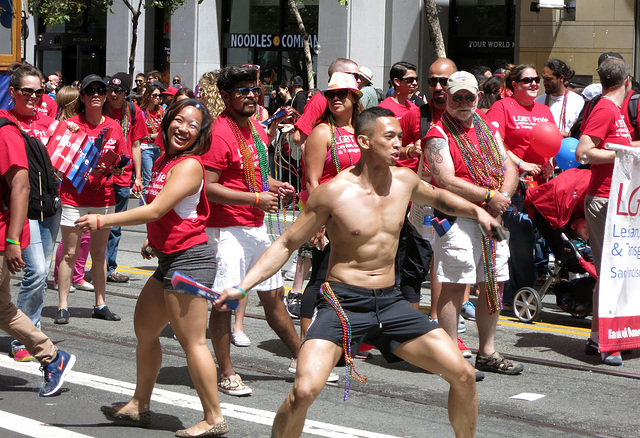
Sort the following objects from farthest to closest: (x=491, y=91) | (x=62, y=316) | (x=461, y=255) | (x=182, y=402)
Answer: (x=491, y=91)
(x=62, y=316)
(x=461, y=255)
(x=182, y=402)

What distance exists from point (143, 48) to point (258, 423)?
2370 centimetres

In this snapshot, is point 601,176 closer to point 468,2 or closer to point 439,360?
point 439,360

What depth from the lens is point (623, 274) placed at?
7254 mm

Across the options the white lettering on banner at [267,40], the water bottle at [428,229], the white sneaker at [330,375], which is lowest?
the white sneaker at [330,375]

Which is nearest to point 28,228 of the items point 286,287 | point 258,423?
point 258,423

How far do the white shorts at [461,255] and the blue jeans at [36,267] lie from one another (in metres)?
2.72

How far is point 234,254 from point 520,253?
12.1 ft

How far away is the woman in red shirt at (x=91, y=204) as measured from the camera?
8.48 meters

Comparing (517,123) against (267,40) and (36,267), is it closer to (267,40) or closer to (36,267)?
(36,267)

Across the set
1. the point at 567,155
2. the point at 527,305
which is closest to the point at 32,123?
the point at 527,305

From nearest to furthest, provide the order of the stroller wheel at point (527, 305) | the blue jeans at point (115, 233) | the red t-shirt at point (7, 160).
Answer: the red t-shirt at point (7, 160), the stroller wheel at point (527, 305), the blue jeans at point (115, 233)

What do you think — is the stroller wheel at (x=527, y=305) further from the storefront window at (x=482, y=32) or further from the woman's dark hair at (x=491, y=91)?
the storefront window at (x=482, y=32)

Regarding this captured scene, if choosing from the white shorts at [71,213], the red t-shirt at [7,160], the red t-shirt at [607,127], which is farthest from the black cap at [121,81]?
the red t-shirt at [607,127]

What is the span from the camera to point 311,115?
7.91m
